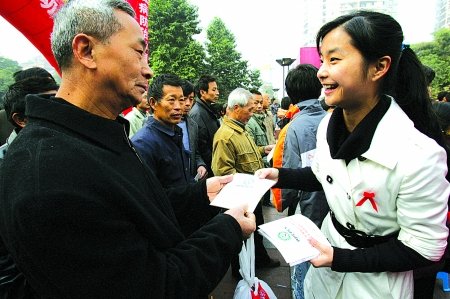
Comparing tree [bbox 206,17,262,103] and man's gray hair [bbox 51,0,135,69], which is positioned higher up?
man's gray hair [bbox 51,0,135,69]

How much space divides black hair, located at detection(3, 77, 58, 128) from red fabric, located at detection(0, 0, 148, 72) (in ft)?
3.73

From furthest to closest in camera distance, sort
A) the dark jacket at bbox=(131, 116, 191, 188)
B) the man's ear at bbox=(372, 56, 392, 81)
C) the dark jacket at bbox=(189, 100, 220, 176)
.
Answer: the dark jacket at bbox=(189, 100, 220, 176) < the dark jacket at bbox=(131, 116, 191, 188) < the man's ear at bbox=(372, 56, 392, 81)

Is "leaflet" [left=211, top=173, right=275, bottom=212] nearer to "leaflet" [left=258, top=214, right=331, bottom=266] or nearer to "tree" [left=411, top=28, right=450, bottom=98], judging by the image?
"leaflet" [left=258, top=214, right=331, bottom=266]

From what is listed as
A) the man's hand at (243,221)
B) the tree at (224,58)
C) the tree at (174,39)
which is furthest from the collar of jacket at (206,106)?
the tree at (224,58)

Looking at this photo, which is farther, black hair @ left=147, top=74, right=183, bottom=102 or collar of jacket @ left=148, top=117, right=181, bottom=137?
black hair @ left=147, top=74, right=183, bottom=102

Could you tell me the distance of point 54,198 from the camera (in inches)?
32.5

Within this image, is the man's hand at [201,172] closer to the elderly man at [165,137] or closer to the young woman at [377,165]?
the elderly man at [165,137]

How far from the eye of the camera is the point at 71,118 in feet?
3.35

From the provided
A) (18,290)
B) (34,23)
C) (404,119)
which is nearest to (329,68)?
(404,119)

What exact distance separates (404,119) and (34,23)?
12.3 feet

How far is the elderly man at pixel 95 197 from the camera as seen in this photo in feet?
2.75

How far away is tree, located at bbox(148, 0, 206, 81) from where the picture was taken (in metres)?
32.6

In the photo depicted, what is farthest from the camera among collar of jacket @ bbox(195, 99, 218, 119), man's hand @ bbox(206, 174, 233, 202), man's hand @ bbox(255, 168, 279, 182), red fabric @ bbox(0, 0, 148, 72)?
collar of jacket @ bbox(195, 99, 218, 119)

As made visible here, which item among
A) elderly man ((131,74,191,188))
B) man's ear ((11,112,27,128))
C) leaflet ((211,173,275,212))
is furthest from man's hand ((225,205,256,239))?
man's ear ((11,112,27,128))
